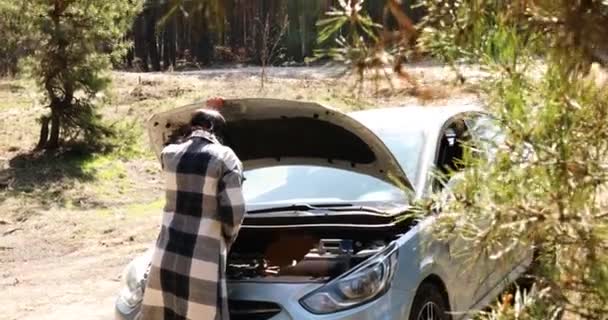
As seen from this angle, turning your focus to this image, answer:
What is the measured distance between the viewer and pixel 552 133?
7.70 feet

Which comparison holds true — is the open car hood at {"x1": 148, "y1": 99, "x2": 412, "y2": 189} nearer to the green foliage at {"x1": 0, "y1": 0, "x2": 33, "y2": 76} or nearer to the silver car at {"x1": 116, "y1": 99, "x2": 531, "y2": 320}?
the silver car at {"x1": 116, "y1": 99, "x2": 531, "y2": 320}

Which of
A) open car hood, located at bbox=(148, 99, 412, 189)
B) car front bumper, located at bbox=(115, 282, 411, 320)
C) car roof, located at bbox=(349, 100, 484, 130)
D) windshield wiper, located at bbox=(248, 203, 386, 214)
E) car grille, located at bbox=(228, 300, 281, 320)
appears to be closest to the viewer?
car front bumper, located at bbox=(115, 282, 411, 320)

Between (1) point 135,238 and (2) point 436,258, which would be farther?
(1) point 135,238

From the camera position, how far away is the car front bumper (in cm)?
489

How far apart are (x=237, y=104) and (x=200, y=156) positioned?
0.71 m

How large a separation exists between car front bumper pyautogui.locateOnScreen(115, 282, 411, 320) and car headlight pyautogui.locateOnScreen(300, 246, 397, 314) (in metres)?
0.03

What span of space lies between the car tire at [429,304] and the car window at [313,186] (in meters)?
0.61

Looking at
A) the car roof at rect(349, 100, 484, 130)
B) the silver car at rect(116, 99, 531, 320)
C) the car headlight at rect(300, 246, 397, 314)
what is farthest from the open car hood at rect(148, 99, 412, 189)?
the car headlight at rect(300, 246, 397, 314)

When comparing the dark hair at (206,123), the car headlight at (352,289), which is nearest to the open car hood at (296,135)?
the dark hair at (206,123)

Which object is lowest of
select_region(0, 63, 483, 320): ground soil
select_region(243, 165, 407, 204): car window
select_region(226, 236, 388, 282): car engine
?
select_region(0, 63, 483, 320): ground soil

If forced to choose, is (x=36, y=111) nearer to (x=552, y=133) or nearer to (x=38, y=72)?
(x=38, y=72)

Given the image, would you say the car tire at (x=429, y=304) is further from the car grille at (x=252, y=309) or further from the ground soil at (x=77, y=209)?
the ground soil at (x=77, y=209)

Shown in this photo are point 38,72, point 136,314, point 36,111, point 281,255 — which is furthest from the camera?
point 36,111

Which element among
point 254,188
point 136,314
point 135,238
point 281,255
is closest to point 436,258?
point 281,255
